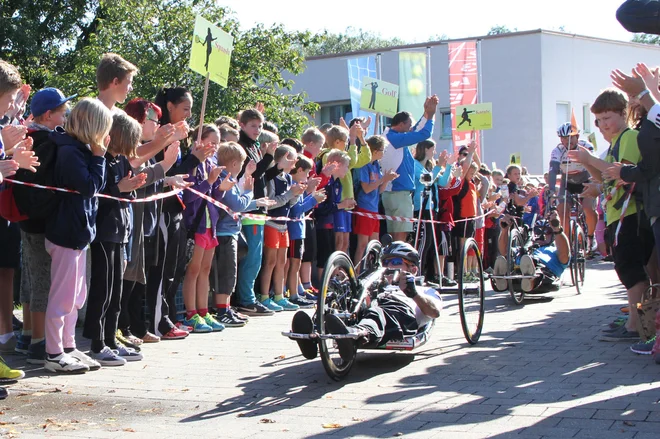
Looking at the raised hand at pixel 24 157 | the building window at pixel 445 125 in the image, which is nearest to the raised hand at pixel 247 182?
the raised hand at pixel 24 157

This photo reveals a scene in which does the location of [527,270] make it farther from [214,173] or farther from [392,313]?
[392,313]

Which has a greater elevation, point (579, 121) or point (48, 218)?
point (579, 121)

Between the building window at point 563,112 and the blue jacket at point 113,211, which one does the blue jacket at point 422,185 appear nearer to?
the blue jacket at point 113,211

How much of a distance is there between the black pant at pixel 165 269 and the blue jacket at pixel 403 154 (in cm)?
449

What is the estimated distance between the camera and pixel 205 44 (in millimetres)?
9523

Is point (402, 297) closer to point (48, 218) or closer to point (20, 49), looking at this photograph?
point (48, 218)

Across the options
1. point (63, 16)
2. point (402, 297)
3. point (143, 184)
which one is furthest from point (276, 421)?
point (63, 16)

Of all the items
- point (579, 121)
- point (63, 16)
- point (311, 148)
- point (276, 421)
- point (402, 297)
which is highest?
point (63, 16)

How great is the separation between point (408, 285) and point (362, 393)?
4.00ft

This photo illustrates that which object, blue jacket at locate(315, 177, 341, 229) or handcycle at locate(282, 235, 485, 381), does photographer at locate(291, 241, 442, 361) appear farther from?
blue jacket at locate(315, 177, 341, 229)

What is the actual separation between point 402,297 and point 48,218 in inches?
115

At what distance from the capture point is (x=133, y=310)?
27.9ft

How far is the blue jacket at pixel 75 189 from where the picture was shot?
6781mm

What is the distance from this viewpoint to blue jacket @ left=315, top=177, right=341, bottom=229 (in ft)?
39.1
